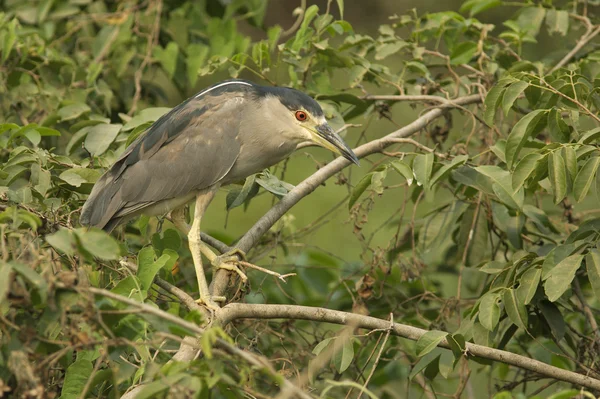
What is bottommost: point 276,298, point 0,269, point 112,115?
point 276,298

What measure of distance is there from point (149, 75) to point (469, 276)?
1940 mm

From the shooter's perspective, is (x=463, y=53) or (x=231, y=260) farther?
(x=463, y=53)

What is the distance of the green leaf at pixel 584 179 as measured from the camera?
2.15 m

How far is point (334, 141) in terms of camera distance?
2947 mm

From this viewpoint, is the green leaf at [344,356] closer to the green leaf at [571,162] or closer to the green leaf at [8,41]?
the green leaf at [571,162]

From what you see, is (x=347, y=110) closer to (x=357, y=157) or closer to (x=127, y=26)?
(x=357, y=157)

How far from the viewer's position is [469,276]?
11.2 feet

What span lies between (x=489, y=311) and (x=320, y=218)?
123 centimetres

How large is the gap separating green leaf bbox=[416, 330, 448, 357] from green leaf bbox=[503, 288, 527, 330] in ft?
0.84

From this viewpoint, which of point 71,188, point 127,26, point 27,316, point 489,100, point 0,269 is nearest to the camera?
point 0,269

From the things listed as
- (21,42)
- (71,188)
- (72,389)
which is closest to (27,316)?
(72,389)

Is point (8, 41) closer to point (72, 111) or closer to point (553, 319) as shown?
point (72, 111)

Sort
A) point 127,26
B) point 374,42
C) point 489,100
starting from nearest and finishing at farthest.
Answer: point 489,100 → point 374,42 → point 127,26

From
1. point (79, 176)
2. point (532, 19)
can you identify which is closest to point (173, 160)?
point (79, 176)
